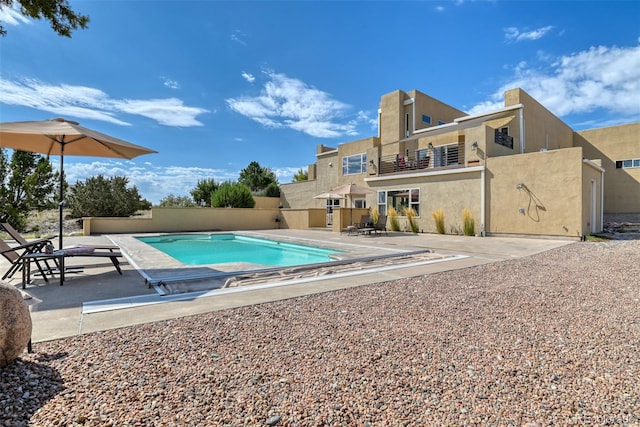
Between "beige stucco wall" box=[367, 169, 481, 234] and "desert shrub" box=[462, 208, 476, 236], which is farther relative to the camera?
"beige stucco wall" box=[367, 169, 481, 234]

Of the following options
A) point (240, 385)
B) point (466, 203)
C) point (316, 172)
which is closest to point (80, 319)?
point (240, 385)

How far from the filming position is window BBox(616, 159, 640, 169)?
22.5 meters

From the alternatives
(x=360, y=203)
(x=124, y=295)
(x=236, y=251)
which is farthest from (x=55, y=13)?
(x=360, y=203)

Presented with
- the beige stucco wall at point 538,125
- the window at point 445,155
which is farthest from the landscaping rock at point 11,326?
the beige stucco wall at point 538,125

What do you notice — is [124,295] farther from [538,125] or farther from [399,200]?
[538,125]

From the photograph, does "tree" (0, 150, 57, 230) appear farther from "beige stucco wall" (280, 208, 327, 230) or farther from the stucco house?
the stucco house

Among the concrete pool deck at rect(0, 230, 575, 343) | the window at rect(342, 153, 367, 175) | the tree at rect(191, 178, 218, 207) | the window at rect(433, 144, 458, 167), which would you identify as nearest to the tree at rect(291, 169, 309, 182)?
the tree at rect(191, 178, 218, 207)

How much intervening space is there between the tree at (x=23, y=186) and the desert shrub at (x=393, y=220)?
20301 millimetres

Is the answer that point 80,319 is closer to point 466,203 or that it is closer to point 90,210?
point 466,203

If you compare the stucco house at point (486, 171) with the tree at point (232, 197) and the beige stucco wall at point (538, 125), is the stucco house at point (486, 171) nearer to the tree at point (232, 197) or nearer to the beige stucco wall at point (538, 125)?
the beige stucco wall at point (538, 125)

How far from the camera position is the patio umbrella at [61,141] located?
5.82 metres

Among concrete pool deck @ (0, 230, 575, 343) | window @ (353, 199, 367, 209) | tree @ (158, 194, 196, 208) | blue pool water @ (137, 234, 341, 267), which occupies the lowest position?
blue pool water @ (137, 234, 341, 267)

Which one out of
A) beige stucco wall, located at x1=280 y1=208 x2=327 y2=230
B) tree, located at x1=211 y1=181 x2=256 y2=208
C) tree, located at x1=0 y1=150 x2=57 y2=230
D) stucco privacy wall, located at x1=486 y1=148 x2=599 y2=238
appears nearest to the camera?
stucco privacy wall, located at x1=486 y1=148 x2=599 y2=238

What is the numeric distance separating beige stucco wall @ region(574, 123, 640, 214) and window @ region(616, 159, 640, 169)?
8.4 inches
